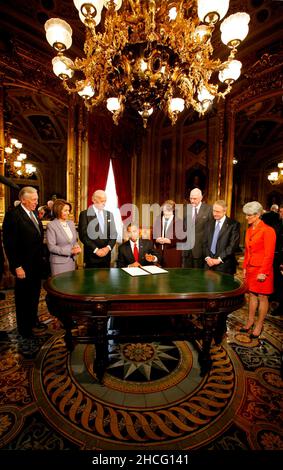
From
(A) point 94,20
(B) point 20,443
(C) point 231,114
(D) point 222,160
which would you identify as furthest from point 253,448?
(C) point 231,114

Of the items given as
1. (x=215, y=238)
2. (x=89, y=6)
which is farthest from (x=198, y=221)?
(x=89, y=6)

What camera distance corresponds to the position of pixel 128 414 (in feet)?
6.02

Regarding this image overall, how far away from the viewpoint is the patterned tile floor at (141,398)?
5.35ft

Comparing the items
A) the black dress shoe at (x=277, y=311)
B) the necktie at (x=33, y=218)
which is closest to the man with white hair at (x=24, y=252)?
the necktie at (x=33, y=218)

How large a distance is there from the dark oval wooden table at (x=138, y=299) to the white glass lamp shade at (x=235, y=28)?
2544 mm

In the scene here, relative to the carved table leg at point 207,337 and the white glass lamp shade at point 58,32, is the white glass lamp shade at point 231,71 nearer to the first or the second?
the white glass lamp shade at point 58,32

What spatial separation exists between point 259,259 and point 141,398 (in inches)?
82.4

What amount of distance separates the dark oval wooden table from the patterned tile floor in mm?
280

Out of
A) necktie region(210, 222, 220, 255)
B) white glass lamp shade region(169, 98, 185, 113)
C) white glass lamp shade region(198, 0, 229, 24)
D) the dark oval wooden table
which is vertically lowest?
the dark oval wooden table

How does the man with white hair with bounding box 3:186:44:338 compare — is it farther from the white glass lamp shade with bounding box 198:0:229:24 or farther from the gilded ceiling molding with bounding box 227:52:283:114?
the gilded ceiling molding with bounding box 227:52:283:114

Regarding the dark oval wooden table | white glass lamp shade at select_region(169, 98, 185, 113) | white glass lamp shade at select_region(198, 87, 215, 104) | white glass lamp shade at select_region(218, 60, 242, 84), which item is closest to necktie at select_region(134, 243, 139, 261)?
the dark oval wooden table

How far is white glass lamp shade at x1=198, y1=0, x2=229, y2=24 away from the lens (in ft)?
6.95

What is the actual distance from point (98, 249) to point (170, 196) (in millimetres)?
4803
